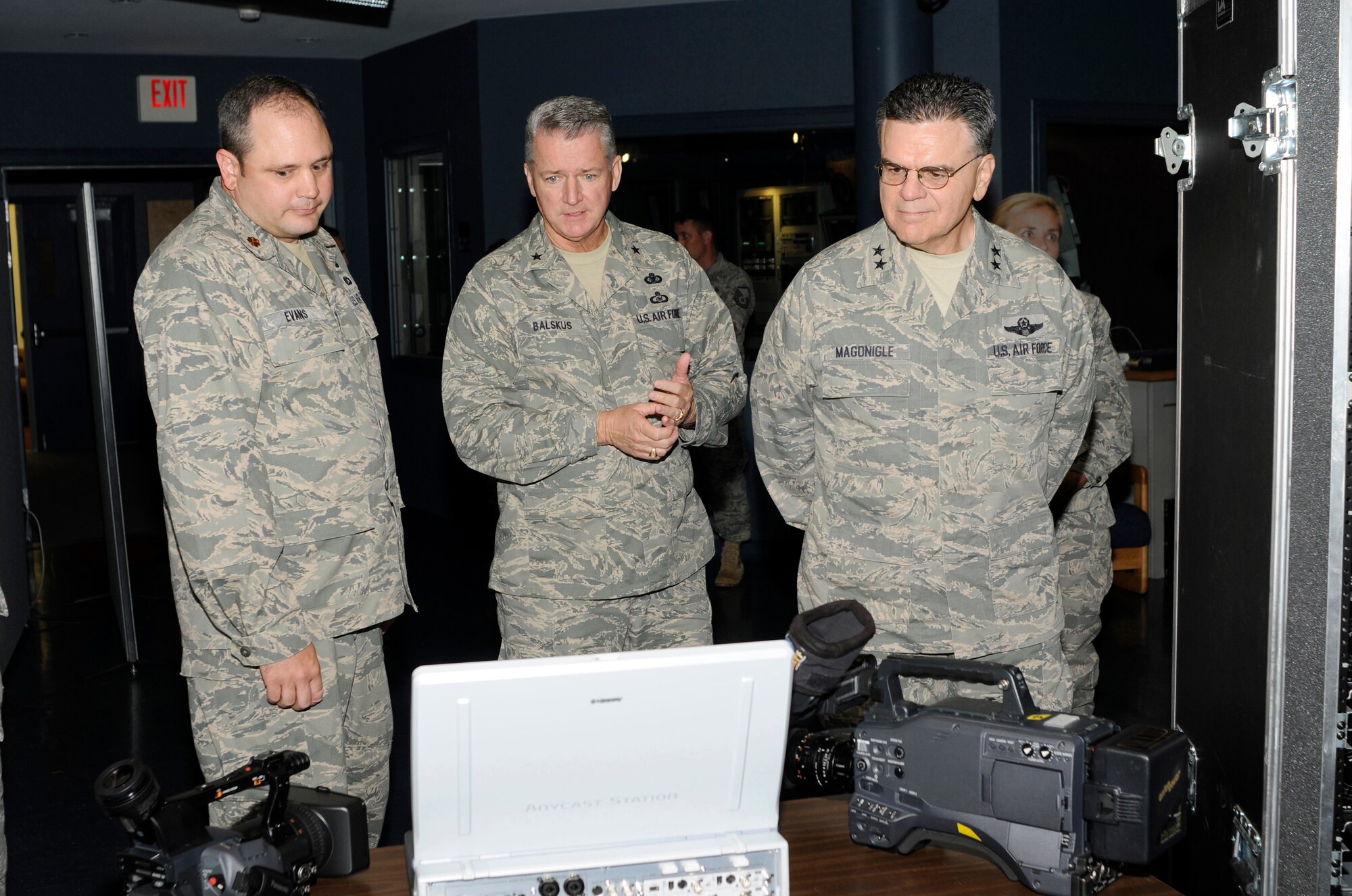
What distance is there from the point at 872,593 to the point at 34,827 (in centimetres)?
267

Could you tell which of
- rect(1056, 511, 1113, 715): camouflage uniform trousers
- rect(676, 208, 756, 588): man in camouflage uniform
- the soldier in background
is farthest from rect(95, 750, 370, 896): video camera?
rect(676, 208, 756, 588): man in camouflage uniform

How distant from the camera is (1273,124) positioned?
142cm

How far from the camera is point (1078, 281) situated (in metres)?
6.18

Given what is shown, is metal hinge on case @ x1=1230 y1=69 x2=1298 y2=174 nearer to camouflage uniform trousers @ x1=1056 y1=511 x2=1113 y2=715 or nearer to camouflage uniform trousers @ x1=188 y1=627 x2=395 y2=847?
camouflage uniform trousers @ x1=188 y1=627 x2=395 y2=847

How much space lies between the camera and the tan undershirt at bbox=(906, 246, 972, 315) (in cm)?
220

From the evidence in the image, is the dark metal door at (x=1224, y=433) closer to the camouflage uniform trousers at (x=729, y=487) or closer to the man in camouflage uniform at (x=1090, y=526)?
the man in camouflage uniform at (x=1090, y=526)

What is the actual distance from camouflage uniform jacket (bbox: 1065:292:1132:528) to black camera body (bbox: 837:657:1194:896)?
1.73 metres

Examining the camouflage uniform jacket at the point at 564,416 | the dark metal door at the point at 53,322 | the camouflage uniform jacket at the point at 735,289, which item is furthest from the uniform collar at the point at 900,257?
the dark metal door at the point at 53,322

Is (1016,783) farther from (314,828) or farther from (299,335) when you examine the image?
(299,335)

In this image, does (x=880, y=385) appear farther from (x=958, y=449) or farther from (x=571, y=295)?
(x=571, y=295)

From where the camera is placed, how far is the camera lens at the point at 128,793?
1281 mm

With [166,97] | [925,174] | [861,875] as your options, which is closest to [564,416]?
[925,174]

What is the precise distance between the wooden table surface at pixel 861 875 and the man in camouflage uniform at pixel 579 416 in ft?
3.03

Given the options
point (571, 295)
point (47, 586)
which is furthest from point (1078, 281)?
point (47, 586)
